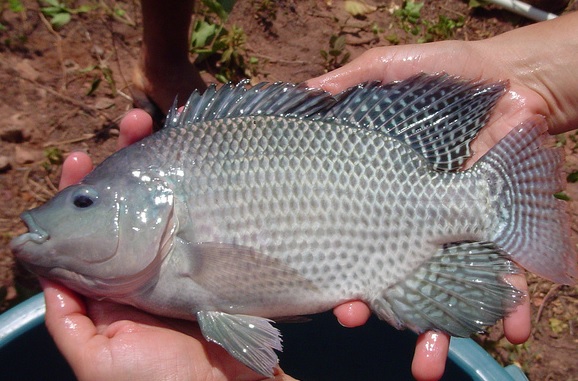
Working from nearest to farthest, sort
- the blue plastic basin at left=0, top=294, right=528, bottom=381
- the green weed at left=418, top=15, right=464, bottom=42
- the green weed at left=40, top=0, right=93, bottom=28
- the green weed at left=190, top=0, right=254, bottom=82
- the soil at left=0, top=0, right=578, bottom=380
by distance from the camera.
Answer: the blue plastic basin at left=0, top=294, right=528, bottom=381
the soil at left=0, top=0, right=578, bottom=380
the green weed at left=40, top=0, right=93, bottom=28
the green weed at left=190, top=0, right=254, bottom=82
the green weed at left=418, top=15, right=464, bottom=42

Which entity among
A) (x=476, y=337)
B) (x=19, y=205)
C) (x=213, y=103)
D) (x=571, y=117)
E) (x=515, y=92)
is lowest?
(x=476, y=337)

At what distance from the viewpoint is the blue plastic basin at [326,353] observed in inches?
98.1

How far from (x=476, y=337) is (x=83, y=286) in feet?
7.08

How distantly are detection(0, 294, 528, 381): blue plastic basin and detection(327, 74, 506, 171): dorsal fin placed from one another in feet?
2.91

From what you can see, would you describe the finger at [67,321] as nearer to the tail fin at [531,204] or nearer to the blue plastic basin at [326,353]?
the blue plastic basin at [326,353]

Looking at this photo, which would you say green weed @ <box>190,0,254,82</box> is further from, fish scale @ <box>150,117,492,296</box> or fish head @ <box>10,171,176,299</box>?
fish head @ <box>10,171,176,299</box>

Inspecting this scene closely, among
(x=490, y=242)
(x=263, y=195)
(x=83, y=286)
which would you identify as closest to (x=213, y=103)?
(x=263, y=195)

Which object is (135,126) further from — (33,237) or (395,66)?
(395,66)

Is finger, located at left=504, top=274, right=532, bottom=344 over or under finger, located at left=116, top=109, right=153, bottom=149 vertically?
under

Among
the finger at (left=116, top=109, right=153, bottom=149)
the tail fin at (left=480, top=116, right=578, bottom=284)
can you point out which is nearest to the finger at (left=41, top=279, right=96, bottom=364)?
the finger at (left=116, top=109, right=153, bottom=149)

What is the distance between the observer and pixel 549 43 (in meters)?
2.76

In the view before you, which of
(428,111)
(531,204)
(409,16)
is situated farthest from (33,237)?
(409,16)

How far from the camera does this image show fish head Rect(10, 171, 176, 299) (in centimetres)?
199

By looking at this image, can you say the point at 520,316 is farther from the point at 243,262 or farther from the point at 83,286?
the point at 83,286
